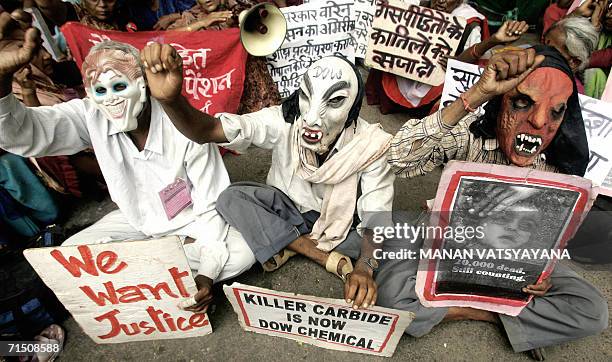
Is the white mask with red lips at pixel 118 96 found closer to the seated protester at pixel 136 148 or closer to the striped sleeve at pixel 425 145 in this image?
the seated protester at pixel 136 148

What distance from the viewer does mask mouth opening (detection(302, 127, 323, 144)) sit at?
77.9 inches

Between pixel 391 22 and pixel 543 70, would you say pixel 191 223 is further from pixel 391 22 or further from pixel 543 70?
pixel 391 22

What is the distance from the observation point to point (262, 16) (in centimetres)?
351

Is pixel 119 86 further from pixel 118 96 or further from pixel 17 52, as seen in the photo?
pixel 17 52

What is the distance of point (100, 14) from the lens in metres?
3.20

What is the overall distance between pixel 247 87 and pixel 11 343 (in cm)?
261

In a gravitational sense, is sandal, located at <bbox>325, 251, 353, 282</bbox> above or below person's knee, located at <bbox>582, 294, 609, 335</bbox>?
below

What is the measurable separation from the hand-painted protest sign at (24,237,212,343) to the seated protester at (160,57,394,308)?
0.54 m

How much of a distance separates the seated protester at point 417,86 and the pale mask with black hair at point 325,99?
179 centimetres

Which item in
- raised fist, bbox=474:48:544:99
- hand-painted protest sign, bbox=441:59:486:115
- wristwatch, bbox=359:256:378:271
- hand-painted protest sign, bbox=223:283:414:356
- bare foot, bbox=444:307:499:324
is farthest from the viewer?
hand-painted protest sign, bbox=441:59:486:115

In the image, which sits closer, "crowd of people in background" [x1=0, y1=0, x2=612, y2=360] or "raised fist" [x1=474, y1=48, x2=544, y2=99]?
"raised fist" [x1=474, y1=48, x2=544, y2=99]

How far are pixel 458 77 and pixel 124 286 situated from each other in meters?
2.82

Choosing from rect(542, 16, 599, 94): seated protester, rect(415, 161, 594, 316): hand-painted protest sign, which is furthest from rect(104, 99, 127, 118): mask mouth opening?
rect(542, 16, 599, 94): seated protester

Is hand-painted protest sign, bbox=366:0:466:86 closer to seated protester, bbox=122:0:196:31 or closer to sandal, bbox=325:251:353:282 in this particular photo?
seated protester, bbox=122:0:196:31
